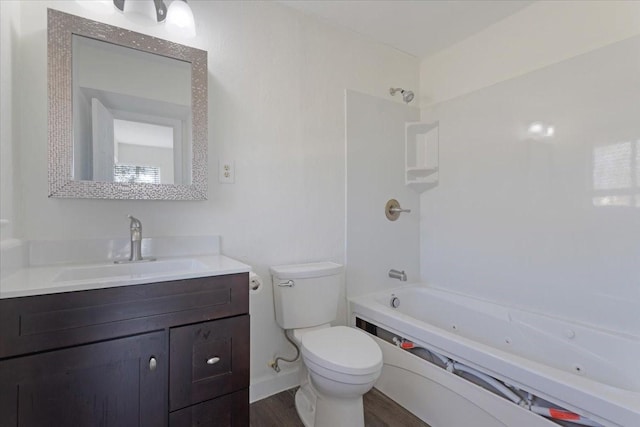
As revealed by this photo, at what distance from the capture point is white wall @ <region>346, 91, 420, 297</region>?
2.13 m

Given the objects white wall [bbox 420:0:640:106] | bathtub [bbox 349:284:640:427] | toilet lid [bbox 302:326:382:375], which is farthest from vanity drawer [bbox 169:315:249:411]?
white wall [bbox 420:0:640:106]

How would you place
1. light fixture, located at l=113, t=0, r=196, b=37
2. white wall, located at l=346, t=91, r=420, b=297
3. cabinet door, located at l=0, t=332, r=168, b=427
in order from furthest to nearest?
white wall, located at l=346, t=91, r=420, b=297 → light fixture, located at l=113, t=0, r=196, b=37 → cabinet door, located at l=0, t=332, r=168, b=427

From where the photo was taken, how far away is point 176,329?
1.08 m

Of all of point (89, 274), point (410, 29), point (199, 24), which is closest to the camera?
point (89, 274)

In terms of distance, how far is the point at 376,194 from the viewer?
2252 millimetres

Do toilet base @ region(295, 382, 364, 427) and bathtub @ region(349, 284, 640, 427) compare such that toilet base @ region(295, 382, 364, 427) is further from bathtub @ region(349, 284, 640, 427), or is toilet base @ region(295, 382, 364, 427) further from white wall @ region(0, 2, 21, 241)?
white wall @ region(0, 2, 21, 241)

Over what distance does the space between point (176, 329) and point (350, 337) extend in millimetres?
819

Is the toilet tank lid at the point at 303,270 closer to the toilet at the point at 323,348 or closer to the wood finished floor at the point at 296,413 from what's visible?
the toilet at the point at 323,348

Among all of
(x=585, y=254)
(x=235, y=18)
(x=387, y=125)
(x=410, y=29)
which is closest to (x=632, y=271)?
(x=585, y=254)

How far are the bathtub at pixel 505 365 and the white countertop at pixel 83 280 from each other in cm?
107

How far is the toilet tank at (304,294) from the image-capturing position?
167 cm

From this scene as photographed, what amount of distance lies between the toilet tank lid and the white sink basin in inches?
18.0

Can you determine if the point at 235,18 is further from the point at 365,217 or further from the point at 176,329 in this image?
the point at 176,329

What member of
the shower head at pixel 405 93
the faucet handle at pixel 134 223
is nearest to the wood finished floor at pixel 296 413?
the faucet handle at pixel 134 223
